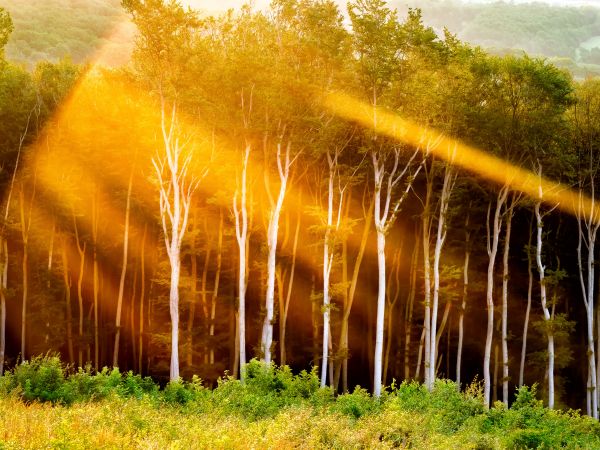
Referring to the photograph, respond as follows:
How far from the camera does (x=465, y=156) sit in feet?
100

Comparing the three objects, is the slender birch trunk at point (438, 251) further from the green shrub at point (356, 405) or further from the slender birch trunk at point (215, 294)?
the slender birch trunk at point (215, 294)

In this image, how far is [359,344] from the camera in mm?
39250

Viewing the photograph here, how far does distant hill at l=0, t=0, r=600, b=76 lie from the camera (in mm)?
56359

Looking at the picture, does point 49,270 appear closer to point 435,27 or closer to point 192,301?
point 192,301

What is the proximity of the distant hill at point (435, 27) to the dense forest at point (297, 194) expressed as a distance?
3.42 m

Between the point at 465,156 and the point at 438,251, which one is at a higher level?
the point at 465,156

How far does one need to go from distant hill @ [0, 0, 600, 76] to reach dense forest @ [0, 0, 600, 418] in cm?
342

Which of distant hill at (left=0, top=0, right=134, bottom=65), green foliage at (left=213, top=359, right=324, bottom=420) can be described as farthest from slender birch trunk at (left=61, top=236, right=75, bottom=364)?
distant hill at (left=0, top=0, right=134, bottom=65)

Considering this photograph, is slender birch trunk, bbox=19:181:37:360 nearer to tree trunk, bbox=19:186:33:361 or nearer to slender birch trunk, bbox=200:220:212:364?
tree trunk, bbox=19:186:33:361

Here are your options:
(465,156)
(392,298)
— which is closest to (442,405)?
(465,156)

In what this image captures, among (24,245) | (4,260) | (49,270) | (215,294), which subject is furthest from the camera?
(49,270)

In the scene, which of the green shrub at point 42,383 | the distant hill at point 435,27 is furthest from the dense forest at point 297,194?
the green shrub at point 42,383

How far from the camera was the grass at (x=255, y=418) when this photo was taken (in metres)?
10.9

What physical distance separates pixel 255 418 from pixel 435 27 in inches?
6748
